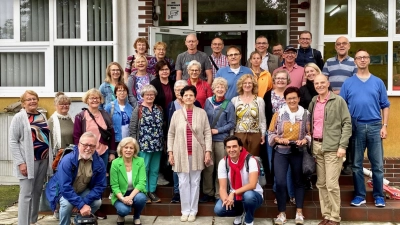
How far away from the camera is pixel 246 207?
5953 mm

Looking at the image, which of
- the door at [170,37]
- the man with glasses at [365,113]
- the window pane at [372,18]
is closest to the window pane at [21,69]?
the door at [170,37]

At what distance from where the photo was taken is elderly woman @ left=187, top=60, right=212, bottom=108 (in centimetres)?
675

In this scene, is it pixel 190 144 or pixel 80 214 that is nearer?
pixel 80 214

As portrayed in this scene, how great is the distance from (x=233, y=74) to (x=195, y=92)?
0.77 metres

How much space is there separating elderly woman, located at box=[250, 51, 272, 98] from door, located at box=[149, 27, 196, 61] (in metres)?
2.51

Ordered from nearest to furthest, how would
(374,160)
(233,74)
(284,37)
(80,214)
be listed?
(80,214)
(374,160)
(233,74)
(284,37)

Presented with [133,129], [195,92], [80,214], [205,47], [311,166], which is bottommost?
[80,214]

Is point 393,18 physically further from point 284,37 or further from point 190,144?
point 190,144

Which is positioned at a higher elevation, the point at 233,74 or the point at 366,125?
the point at 233,74

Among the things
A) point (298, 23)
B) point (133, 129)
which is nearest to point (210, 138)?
point (133, 129)

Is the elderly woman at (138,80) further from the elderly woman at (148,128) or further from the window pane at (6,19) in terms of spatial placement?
the window pane at (6,19)

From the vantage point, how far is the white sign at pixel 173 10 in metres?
9.73

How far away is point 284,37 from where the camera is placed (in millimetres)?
9852

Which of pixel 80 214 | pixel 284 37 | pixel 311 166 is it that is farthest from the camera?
pixel 284 37
